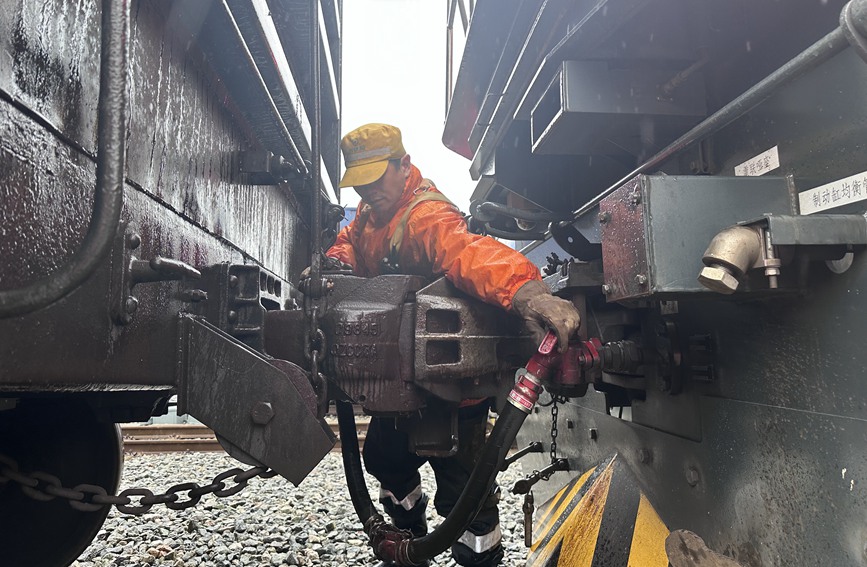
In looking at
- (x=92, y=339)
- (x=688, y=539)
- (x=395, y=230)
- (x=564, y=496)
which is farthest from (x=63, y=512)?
(x=688, y=539)

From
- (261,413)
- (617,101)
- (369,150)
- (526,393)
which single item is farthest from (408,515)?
(617,101)

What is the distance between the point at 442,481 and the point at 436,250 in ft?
3.90

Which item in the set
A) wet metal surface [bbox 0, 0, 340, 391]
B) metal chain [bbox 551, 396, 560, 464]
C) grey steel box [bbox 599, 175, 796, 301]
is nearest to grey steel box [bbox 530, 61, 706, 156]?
grey steel box [bbox 599, 175, 796, 301]

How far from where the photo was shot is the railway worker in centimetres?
176

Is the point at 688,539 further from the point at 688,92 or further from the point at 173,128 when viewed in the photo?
the point at 173,128

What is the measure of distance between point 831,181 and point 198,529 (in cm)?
364

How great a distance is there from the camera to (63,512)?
2156 mm

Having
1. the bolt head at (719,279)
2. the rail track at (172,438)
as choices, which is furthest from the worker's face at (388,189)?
the rail track at (172,438)

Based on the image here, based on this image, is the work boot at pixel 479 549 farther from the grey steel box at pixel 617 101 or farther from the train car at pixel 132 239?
the grey steel box at pixel 617 101

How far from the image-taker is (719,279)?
1.07 metres

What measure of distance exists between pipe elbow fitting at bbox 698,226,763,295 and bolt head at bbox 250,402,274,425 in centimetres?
108

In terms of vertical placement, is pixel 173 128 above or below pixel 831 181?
above

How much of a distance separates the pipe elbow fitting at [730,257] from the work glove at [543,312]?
572 millimetres

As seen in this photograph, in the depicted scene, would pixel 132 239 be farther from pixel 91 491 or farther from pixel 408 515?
pixel 408 515
